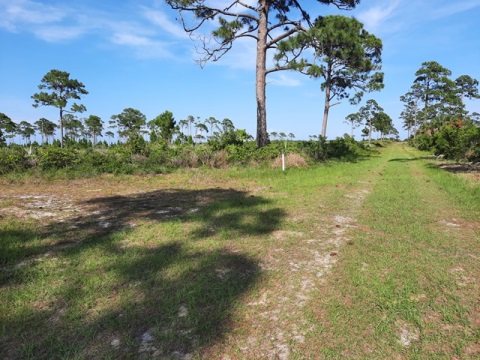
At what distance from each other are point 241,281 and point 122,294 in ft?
3.89

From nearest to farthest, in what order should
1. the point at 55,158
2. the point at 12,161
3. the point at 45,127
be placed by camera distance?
1. the point at 12,161
2. the point at 55,158
3. the point at 45,127

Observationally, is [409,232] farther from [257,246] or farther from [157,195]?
[157,195]

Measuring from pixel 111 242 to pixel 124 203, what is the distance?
9.39 ft

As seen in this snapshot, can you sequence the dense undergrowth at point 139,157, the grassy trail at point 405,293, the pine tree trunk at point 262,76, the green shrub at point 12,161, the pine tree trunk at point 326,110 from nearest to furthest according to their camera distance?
the grassy trail at point 405,293
the green shrub at point 12,161
the dense undergrowth at point 139,157
the pine tree trunk at point 262,76
the pine tree trunk at point 326,110

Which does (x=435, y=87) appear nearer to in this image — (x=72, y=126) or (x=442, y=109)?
(x=442, y=109)

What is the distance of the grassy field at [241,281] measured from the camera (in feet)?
7.45

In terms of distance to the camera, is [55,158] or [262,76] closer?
[55,158]

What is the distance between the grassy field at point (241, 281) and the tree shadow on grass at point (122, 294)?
0.04 ft

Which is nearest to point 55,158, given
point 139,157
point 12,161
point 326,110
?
point 12,161

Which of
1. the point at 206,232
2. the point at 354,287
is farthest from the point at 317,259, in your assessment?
the point at 206,232

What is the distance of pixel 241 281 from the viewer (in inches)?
125

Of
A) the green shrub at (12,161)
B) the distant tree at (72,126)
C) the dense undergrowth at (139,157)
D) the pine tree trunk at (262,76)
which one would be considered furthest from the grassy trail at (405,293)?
the distant tree at (72,126)

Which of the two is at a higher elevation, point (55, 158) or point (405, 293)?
point (55, 158)

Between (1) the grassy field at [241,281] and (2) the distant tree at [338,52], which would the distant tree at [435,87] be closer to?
(2) the distant tree at [338,52]
